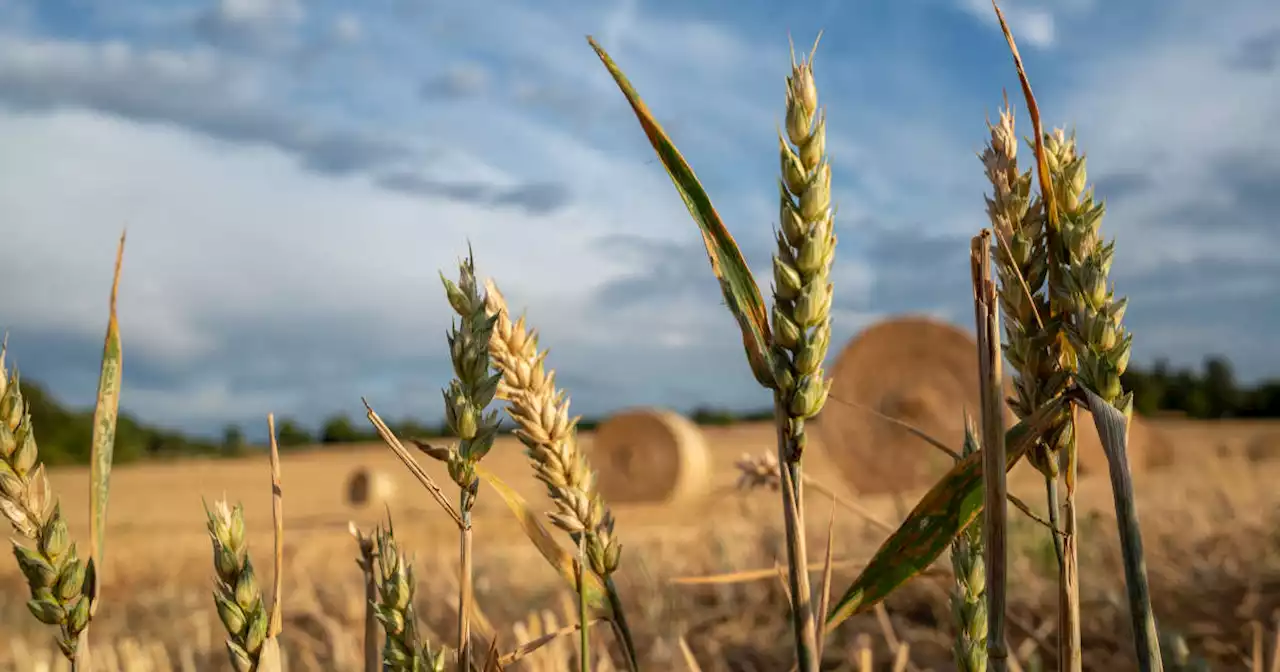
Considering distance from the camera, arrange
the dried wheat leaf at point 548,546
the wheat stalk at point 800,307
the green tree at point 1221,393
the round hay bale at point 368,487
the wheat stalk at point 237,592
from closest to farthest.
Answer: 1. the wheat stalk at point 800,307
2. the wheat stalk at point 237,592
3. the dried wheat leaf at point 548,546
4. the round hay bale at point 368,487
5. the green tree at point 1221,393

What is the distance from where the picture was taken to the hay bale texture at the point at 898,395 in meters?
11.0

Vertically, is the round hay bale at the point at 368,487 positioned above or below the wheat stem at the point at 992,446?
below

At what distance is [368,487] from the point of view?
1727cm

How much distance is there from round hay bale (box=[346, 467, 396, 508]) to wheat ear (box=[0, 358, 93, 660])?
16.7 meters

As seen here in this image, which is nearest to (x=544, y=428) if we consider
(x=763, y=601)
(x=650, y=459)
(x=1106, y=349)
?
(x=1106, y=349)

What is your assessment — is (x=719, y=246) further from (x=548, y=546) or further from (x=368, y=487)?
(x=368, y=487)

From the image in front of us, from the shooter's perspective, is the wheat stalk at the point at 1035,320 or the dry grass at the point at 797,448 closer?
the dry grass at the point at 797,448

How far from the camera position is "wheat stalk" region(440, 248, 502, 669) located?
0.67m

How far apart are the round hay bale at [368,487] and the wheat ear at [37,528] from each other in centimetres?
1668

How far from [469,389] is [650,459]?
14.1 meters

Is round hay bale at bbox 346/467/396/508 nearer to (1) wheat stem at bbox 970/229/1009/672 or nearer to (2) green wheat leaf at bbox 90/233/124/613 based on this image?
(2) green wheat leaf at bbox 90/233/124/613

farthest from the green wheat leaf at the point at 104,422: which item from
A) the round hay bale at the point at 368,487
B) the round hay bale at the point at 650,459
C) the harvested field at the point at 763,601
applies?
the round hay bale at the point at 368,487

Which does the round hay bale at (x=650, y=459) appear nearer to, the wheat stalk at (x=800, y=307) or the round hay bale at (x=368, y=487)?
the round hay bale at (x=368, y=487)

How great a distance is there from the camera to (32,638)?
3.73 metres
